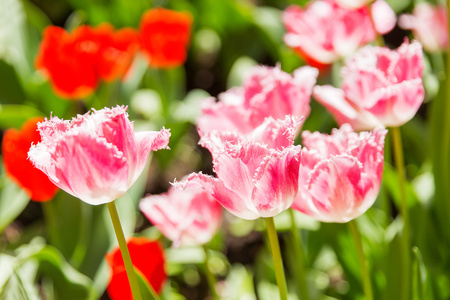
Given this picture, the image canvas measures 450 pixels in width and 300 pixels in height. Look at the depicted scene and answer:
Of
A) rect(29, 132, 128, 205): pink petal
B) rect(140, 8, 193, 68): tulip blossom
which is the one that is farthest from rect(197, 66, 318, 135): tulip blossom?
rect(140, 8, 193, 68): tulip blossom

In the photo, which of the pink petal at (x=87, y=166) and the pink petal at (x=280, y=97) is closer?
the pink petal at (x=87, y=166)

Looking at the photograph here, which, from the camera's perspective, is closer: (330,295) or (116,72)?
(330,295)

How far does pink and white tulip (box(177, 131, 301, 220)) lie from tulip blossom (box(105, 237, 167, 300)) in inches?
9.3

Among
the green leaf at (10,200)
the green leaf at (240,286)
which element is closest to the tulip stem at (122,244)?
the green leaf at (240,286)

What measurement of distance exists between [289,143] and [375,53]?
0.27 m

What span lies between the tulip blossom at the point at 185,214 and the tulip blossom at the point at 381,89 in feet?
0.77

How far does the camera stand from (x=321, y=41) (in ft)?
3.67

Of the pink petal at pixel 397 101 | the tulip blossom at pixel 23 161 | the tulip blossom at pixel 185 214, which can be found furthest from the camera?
the tulip blossom at pixel 23 161

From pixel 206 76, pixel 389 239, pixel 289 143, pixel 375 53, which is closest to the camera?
pixel 289 143

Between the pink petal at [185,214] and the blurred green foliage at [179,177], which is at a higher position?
the pink petal at [185,214]

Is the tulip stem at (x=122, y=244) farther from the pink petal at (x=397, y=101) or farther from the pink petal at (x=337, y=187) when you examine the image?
the pink petal at (x=397, y=101)

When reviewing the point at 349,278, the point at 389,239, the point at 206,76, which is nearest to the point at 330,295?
the point at 349,278

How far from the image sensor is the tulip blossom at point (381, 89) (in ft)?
2.51

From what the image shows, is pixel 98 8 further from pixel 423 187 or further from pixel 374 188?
pixel 374 188
